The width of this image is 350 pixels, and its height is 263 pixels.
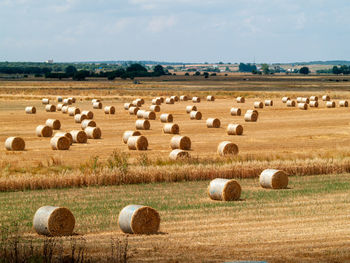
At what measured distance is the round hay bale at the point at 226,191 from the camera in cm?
2325

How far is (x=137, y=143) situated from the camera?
124ft

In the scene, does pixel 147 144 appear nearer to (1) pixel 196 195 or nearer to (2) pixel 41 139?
(2) pixel 41 139

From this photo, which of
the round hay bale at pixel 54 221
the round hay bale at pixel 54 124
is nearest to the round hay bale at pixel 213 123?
the round hay bale at pixel 54 124

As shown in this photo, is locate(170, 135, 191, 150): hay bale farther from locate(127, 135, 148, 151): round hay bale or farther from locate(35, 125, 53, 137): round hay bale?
locate(35, 125, 53, 137): round hay bale

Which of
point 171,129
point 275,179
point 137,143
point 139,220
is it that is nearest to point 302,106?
point 171,129

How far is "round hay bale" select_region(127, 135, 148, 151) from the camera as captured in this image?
124 feet

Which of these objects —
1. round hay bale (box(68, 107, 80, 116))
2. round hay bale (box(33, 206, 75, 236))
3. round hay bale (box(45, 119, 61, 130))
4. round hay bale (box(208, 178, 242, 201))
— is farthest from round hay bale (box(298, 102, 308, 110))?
round hay bale (box(33, 206, 75, 236))

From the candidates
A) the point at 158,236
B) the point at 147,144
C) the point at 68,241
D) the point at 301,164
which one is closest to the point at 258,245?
the point at 158,236

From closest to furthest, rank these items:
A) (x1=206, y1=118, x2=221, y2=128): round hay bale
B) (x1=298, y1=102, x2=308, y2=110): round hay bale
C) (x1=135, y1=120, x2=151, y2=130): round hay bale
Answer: (x1=135, y1=120, x2=151, y2=130): round hay bale, (x1=206, y1=118, x2=221, y2=128): round hay bale, (x1=298, y1=102, x2=308, y2=110): round hay bale

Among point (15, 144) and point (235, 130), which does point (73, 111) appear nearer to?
Answer: point (235, 130)

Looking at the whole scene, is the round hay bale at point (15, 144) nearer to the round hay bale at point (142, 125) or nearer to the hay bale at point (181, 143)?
the hay bale at point (181, 143)

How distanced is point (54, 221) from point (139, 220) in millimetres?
2020

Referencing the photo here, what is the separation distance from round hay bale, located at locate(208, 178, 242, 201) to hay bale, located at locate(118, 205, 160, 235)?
608cm

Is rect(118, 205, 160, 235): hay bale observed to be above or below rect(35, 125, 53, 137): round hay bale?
above
